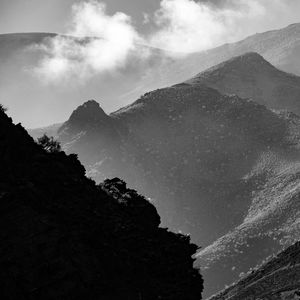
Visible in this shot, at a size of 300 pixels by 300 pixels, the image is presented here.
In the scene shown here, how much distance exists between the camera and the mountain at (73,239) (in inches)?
1188

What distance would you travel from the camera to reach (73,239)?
32.3 meters

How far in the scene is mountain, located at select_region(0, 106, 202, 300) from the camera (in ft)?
99.0

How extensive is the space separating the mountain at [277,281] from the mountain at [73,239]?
16.7m

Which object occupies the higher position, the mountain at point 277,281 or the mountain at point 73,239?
the mountain at point 73,239

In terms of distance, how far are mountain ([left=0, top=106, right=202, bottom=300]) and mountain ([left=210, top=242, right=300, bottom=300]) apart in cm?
1675

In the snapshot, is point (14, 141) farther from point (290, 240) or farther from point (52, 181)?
point (290, 240)

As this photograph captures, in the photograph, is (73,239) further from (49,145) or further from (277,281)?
(277,281)

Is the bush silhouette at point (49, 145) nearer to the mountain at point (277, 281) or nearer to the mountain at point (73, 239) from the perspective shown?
the mountain at point (73, 239)

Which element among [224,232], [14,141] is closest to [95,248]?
[14,141]

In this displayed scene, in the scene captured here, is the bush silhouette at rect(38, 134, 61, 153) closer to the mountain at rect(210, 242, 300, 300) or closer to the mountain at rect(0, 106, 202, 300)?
the mountain at rect(0, 106, 202, 300)

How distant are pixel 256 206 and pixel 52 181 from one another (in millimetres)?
167997

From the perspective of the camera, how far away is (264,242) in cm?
16938

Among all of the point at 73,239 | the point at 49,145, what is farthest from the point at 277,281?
the point at 73,239

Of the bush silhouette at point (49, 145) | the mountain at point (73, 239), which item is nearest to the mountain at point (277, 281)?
the mountain at point (73, 239)
